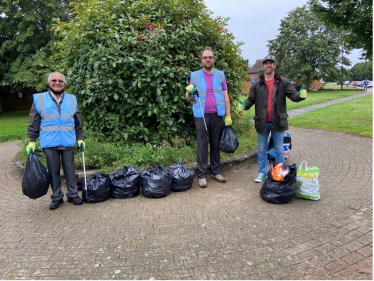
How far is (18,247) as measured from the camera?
298 centimetres

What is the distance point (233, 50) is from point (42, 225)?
4979 mm

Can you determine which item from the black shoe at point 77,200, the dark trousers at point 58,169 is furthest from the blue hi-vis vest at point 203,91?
the black shoe at point 77,200

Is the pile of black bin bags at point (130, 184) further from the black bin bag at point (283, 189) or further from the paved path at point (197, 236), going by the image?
the black bin bag at point (283, 189)

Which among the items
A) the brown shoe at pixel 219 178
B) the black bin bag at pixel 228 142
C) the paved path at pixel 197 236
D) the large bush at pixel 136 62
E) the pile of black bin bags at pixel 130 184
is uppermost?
the large bush at pixel 136 62

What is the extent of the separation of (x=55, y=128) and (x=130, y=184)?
128cm

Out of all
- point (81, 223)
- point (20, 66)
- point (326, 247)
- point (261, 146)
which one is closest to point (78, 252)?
point (81, 223)

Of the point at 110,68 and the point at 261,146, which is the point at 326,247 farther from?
the point at 110,68

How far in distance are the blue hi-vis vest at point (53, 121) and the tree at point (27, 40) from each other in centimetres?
1609

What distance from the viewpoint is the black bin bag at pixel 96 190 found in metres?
4.03

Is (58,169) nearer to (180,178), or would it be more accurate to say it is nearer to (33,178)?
(33,178)

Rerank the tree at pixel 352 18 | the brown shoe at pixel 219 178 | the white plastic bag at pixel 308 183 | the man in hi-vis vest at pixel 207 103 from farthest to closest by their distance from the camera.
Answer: the tree at pixel 352 18
the brown shoe at pixel 219 178
the man in hi-vis vest at pixel 207 103
the white plastic bag at pixel 308 183

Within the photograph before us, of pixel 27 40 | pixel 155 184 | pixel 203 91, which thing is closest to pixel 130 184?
pixel 155 184

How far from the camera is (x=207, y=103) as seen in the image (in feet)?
14.7

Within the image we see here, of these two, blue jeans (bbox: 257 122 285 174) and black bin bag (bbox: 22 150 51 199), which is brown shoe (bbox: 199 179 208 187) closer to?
blue jeans (bbox: 257 122 285 174)
